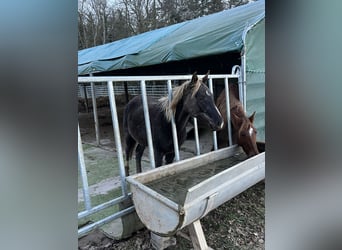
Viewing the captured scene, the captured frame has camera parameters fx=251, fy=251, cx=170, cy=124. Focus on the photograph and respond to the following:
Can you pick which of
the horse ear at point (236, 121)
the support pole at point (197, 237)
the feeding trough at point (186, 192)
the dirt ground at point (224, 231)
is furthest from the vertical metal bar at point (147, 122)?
the horse ear at point (236, 121)

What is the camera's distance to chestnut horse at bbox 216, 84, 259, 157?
1.17 metres

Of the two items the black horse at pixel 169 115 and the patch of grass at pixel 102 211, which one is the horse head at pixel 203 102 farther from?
the patch of grass at pixel 102 211

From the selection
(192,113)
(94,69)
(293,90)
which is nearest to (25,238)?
(293,90)

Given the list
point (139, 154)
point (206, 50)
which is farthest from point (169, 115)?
point (206, 50)

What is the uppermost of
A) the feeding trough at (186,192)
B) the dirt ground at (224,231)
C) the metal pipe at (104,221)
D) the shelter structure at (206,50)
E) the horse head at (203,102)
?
the shelter structure at (206,50)

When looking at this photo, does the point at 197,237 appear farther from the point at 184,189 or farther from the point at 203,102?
the point at 203,102

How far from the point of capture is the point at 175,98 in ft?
3.90

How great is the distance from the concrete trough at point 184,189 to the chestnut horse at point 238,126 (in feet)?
0.31

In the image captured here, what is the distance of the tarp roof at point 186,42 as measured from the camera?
1517mm

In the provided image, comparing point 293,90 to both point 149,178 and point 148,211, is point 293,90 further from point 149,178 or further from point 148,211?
point 149,178

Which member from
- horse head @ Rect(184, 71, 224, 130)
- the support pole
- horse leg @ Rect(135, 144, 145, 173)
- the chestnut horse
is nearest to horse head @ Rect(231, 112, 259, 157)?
the chestnut horse

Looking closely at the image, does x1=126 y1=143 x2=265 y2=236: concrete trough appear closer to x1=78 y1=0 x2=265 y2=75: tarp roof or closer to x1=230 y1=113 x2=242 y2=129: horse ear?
x1=230 y1=113 x2=242 y2=129: horse ear

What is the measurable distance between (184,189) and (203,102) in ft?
1.28

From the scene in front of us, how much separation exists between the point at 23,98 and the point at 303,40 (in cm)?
29
